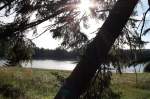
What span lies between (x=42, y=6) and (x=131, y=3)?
1.83m

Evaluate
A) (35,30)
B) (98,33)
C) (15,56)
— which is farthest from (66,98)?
(15,56)

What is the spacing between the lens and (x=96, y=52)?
24.2 feet

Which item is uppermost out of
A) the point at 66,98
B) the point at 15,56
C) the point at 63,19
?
the point at 63,19

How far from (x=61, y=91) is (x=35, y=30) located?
1.65 m

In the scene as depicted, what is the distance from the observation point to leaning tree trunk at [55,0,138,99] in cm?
728

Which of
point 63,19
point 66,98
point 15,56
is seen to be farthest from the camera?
point 15,56

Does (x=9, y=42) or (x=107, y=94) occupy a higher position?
(x=9, y=42)

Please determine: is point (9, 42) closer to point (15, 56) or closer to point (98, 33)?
point (15, 56)

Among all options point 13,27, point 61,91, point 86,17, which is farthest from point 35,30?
point 61,91

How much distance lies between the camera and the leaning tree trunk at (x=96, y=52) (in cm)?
728

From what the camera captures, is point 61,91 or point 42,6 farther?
point 42,6

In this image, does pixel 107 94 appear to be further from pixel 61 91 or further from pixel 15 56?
pixel 15 56

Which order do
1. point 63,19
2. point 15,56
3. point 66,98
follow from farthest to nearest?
1. point 15,56
2. point 63,19
3. point 66,98

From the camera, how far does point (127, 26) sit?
329 inches
